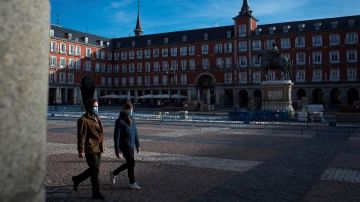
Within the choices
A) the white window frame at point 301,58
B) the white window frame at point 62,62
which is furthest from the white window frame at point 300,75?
the white window frame at point 62,62

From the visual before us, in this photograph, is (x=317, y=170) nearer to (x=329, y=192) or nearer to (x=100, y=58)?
(x=329, y=192)

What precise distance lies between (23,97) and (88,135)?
5.13 meters

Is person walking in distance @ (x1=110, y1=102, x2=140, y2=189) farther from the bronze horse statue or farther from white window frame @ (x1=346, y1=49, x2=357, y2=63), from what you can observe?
white window frame @ (x1=346, y1=49, x2=357, y2=63)

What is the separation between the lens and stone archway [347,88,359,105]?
196ft

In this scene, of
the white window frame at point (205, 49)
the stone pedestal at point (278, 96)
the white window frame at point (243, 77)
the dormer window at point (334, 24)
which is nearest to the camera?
the stone pedestal at point (278, 96)

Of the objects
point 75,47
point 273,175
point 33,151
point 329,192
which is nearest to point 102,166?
point 273,175

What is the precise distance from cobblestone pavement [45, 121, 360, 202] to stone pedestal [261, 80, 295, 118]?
14.8m

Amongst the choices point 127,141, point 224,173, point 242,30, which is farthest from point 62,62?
point 127,141

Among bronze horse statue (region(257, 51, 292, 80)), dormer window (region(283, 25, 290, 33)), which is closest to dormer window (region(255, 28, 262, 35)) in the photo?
dormer window (region(283, 25, 290, 33))

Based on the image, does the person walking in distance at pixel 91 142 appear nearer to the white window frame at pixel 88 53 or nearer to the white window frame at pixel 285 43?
the white window frame at pixel 285 43

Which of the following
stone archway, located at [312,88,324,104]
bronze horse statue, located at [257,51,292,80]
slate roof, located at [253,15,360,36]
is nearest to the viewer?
bronze horse statue, located at [257,51,292,80]

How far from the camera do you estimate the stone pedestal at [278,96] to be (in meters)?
28.0

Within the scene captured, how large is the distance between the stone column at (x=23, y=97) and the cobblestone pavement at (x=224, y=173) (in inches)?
204

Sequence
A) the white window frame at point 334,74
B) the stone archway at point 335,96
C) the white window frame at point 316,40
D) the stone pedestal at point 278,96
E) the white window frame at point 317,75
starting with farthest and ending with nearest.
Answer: the white window frame at point 316,40, the white window frame at point 317,75, the stone archway at point 335,96, the white window frame at point 334,74, the stone pedestal at point 278,96
